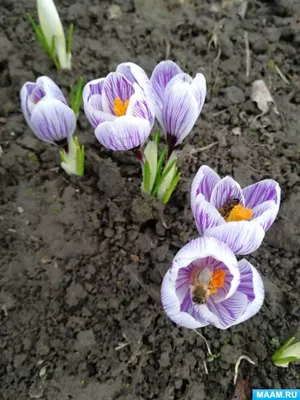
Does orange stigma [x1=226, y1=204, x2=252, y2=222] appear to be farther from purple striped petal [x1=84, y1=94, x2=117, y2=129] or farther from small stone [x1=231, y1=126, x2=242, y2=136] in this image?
small stone [x1=231, y1=126, x2=242, y2=136]

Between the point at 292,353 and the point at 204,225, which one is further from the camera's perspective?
the point at 292,353

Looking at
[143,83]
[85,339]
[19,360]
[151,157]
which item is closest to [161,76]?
[143,83]

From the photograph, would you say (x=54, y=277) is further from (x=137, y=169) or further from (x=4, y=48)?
(x=4, y=48)

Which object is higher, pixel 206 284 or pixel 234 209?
pixel 234 209

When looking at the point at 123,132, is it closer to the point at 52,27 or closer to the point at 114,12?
the point at 52,27

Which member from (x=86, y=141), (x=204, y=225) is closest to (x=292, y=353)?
(x=204, y=225)

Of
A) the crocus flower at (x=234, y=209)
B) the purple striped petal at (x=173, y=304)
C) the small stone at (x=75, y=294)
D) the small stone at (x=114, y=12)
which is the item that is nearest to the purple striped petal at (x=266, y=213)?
the crocus flower at (x=234, y=209)

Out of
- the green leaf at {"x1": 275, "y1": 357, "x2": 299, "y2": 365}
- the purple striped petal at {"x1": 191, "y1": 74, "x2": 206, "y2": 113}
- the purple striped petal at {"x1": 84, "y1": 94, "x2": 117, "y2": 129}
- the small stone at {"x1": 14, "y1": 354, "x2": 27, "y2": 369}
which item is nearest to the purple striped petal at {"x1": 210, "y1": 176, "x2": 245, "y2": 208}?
the purple striped petal at {"x1": 191, "y1": 74, "x2": 206, "y2": 113}
